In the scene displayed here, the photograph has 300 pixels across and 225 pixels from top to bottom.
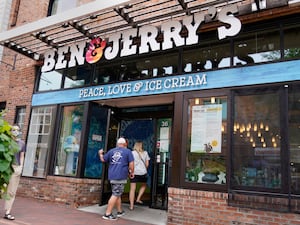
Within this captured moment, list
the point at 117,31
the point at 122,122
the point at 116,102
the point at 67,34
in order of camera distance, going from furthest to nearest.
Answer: the point at 122,122, the point at 116,102, the point at 67,34, the point at 117,31

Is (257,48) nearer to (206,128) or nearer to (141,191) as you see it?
(206,128)

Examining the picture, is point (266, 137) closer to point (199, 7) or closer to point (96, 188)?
point (199, 7)

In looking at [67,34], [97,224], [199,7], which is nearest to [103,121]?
[67,34]

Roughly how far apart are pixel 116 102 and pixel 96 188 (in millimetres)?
2232

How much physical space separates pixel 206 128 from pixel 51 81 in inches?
196

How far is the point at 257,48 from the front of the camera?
5.62m

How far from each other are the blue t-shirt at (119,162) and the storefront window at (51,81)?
121 inches

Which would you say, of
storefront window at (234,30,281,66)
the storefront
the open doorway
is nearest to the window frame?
the storefront

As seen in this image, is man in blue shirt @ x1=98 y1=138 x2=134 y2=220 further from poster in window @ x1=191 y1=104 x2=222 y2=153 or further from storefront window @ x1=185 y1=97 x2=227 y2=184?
poster in window @ x1=191 y1=104 x2=222 y2=153

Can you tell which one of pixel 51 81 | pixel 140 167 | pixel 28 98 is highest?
pixel 51 81

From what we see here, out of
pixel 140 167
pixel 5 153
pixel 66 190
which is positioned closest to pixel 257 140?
pixel 140 167

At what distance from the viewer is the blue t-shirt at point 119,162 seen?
611cm

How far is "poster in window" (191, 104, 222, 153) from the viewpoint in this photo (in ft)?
18.3

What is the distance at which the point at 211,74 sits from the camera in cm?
583
